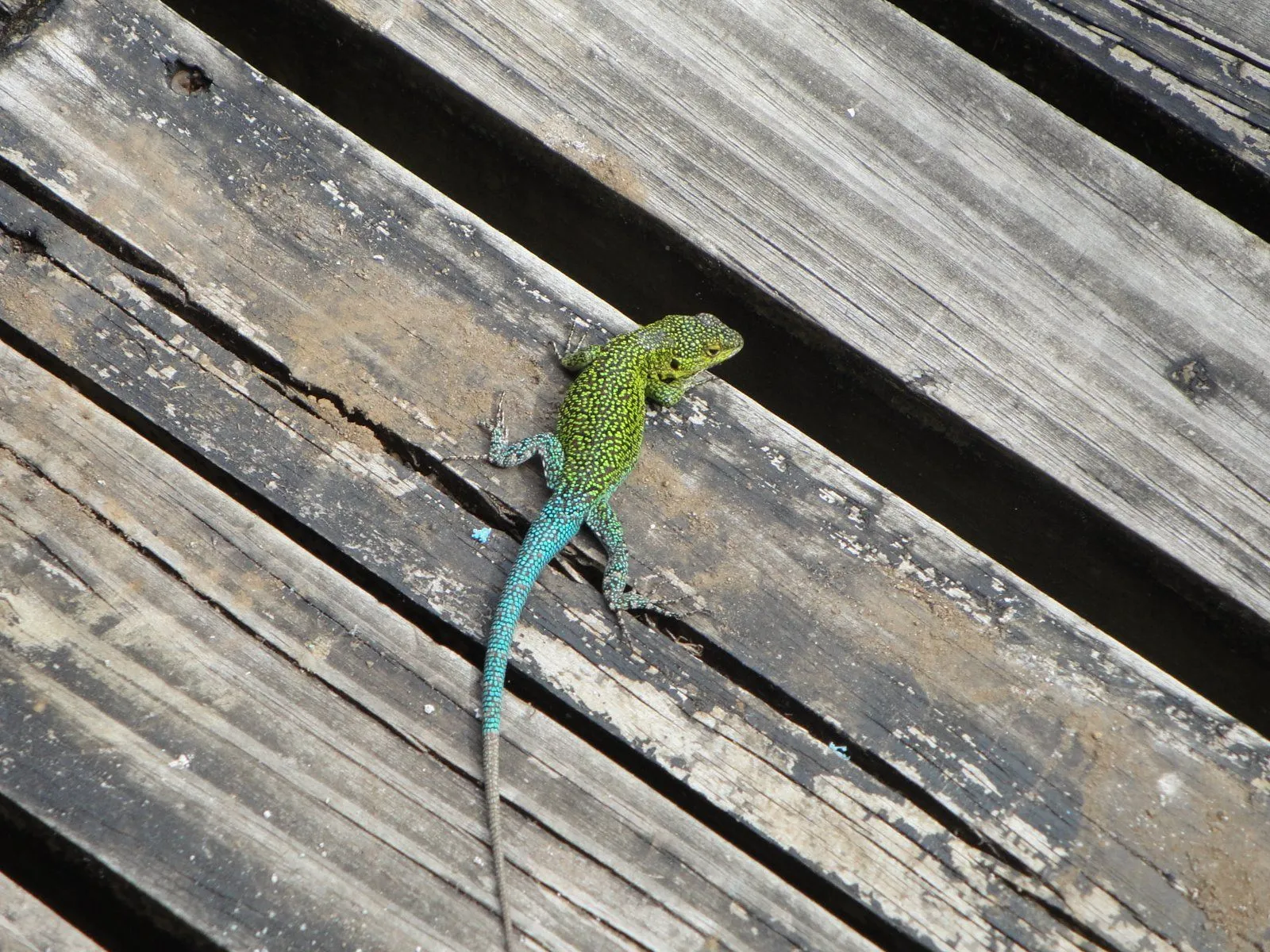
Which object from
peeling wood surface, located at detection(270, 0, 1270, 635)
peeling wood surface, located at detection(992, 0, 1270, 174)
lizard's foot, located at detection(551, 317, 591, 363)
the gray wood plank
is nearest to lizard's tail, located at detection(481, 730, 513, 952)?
lizard's foot, located at detection(551, 317, 591, 363)

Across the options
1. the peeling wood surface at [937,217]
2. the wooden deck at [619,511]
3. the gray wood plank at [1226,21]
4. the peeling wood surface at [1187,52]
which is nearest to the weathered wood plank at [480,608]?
the wooden deck at [619,511]

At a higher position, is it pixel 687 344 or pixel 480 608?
pixel 687 344

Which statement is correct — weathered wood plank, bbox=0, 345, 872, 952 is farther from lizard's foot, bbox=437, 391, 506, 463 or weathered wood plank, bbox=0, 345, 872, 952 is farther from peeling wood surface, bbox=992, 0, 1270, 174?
peeling wood surface, bbox=992, 0, 1270, 174

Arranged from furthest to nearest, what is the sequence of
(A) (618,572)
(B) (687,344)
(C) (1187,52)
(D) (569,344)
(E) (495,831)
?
(C) (1187,52) < (B) (687,344) < (D) (569,344) < (A) (618,572) < (E) (495,831)

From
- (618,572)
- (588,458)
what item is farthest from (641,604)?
(588,458)

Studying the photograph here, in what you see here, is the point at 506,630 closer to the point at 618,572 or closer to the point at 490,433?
the point at 618,572

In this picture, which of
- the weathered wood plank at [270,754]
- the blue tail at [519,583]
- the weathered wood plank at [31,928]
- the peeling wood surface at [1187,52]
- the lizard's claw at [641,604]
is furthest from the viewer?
the peeling wood surface at [1187,52]

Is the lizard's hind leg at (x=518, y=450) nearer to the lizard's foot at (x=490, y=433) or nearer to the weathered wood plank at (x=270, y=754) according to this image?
the lizard's foot at (x=490, y=433)
